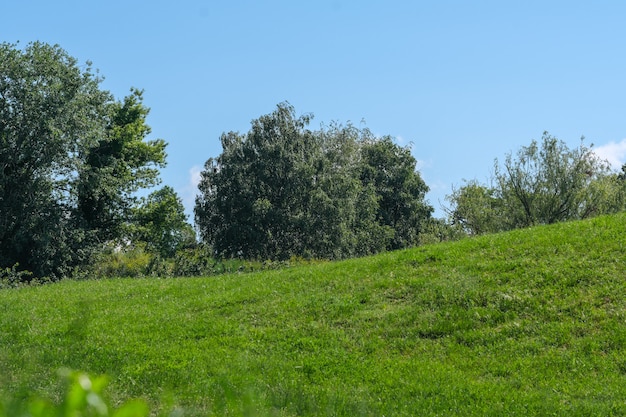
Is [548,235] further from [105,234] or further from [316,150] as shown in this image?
[316,150]

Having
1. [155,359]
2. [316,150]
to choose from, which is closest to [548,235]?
[155,359]

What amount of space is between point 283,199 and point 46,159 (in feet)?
55.2

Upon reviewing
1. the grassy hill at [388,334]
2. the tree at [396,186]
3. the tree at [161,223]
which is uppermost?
the tree at [396,186]

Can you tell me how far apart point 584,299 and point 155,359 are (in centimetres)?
853

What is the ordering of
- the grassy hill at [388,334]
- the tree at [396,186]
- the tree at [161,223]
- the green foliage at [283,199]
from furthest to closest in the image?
1. the tree at [396,186]
2. the green foliage at [283,199]
3. the tree at [161,223]
4. the grassy hill at [388,334]

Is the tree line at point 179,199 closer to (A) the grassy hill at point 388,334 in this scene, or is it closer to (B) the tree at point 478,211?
(B) the tree at point 478,211

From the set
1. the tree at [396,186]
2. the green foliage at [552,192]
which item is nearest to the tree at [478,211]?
the green foliage at [552,192]

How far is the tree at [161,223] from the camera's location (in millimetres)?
39406

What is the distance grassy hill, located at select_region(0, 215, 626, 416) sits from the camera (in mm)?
10281

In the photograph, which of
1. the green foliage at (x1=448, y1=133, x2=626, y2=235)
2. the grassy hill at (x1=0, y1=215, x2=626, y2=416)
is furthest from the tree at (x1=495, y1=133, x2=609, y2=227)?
the grassy hill at (x1=0, y1=215, x2=626, y2=416)

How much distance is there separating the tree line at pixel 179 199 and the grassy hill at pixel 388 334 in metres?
8.76

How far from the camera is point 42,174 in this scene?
105 ft

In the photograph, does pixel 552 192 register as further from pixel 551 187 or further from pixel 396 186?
pixel 396 186

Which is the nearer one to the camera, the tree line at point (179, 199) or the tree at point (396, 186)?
the tree line at point (179, 199)
